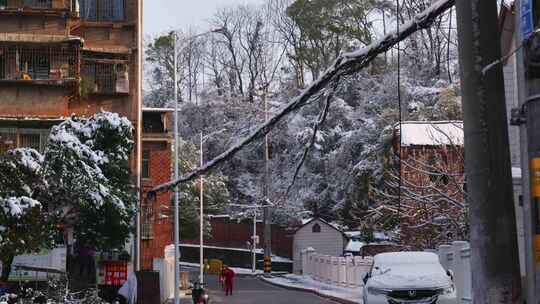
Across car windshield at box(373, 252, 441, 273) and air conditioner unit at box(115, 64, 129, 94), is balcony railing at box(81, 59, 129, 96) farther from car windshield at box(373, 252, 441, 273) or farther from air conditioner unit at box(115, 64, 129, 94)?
car windshield at box(373, 252, 441, 273)

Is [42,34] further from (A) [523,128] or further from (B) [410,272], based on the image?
(A) [523,128]

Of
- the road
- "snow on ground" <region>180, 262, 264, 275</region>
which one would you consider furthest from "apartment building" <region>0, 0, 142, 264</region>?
"snow on ground" <region>180, 262, 264, 275</region>

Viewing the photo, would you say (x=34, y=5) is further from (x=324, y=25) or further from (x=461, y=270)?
(x=324, y=25)

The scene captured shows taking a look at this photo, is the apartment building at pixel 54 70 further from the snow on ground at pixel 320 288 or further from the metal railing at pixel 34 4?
the snow on ground at pixel 320 288

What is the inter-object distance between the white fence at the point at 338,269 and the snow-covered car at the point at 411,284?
15053 millimetres

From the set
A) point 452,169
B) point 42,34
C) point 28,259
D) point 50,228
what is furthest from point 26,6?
point 452,169

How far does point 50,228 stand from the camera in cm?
2506

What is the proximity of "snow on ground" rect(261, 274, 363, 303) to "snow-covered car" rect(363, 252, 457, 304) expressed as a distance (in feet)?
33.5

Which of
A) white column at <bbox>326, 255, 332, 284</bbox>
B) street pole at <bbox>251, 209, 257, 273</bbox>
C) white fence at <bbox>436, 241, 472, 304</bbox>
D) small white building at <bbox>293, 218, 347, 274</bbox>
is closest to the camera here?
white fence at <bbox>436, 241, 472, 304</bbox>

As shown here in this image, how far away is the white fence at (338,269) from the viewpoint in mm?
43322

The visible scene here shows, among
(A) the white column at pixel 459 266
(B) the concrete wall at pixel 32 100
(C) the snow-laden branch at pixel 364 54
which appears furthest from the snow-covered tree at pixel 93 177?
(C) the snow-laden branch at pixel 364 54

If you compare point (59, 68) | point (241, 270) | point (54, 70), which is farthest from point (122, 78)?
point (241, 270)

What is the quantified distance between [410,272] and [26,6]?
19891mm

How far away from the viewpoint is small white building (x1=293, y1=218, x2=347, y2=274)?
2434 inches
